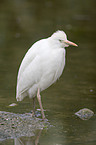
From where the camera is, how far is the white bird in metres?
7.03

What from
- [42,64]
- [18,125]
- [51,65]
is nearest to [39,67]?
[42,64]

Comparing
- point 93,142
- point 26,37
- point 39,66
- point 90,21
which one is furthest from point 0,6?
point 93,142

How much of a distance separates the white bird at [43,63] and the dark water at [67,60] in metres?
0.54

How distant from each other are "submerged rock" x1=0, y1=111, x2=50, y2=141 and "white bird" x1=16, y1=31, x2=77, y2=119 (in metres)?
0.37

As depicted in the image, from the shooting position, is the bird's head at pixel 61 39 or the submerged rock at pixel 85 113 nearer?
the bird's head at pixel 61 39

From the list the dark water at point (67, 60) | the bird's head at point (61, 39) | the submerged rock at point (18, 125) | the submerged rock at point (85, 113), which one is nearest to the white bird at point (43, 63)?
the bird's head at point (61, 39)

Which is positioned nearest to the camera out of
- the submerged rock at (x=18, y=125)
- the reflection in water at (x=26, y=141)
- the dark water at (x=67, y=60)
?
the reflection in water at (x=26, y=141)

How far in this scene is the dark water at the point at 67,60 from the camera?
21.5 ft

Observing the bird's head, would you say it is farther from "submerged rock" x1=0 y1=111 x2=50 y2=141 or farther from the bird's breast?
"submerged rock" x1=0 y1=111 x2=50 y2=141

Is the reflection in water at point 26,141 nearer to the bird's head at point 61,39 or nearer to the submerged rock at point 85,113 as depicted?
the submerged rock at point 85,113

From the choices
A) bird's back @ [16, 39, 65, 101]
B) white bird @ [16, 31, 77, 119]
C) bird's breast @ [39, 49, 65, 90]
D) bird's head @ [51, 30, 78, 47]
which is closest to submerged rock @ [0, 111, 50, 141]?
white bird @ [16, 31, 77, 119]

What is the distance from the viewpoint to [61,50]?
705 cm

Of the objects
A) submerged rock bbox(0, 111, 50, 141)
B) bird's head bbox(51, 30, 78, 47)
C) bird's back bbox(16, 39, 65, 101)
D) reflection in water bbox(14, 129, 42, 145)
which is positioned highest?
bird's head bbox(51, 30, 78, 47)

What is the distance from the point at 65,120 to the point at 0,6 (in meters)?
14.7
